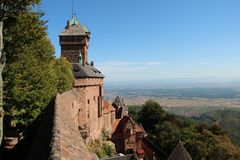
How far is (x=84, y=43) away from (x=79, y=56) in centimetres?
344

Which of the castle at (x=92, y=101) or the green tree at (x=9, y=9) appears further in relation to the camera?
the castle at (x=92, y=101)

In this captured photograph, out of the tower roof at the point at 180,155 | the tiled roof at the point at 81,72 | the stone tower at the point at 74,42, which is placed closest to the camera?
the tower roof at the point at 180,155

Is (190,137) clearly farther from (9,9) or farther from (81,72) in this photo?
(9,9)

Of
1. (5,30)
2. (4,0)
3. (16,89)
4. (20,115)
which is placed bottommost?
(20,115)

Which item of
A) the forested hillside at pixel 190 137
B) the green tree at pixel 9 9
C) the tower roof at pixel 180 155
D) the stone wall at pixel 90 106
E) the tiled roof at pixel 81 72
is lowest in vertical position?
the forested hillside at pixel 190 137

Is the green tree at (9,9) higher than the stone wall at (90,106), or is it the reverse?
the green tree at (9,9)

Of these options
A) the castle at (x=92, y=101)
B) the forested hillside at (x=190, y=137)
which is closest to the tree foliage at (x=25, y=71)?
the castle at (x=92, y=101)

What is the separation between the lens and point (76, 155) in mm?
6883

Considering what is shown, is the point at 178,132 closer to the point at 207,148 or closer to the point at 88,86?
the point at 207,148

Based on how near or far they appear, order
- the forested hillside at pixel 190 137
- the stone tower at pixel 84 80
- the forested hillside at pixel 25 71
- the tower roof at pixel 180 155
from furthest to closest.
Result: 1. the forested hillside at pixel 190 137
2. the stone tower at pixel 84 80
3. the tower roof at pixel 180 155
4. the forested hillside at pixel 25 71

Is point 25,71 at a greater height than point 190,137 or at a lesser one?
greater

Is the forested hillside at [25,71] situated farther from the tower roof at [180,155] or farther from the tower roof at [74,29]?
the tower roof at [74,29]

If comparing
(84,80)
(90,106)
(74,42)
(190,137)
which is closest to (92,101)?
(90,106)

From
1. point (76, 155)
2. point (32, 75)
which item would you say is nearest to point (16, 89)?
point (32, 75)
